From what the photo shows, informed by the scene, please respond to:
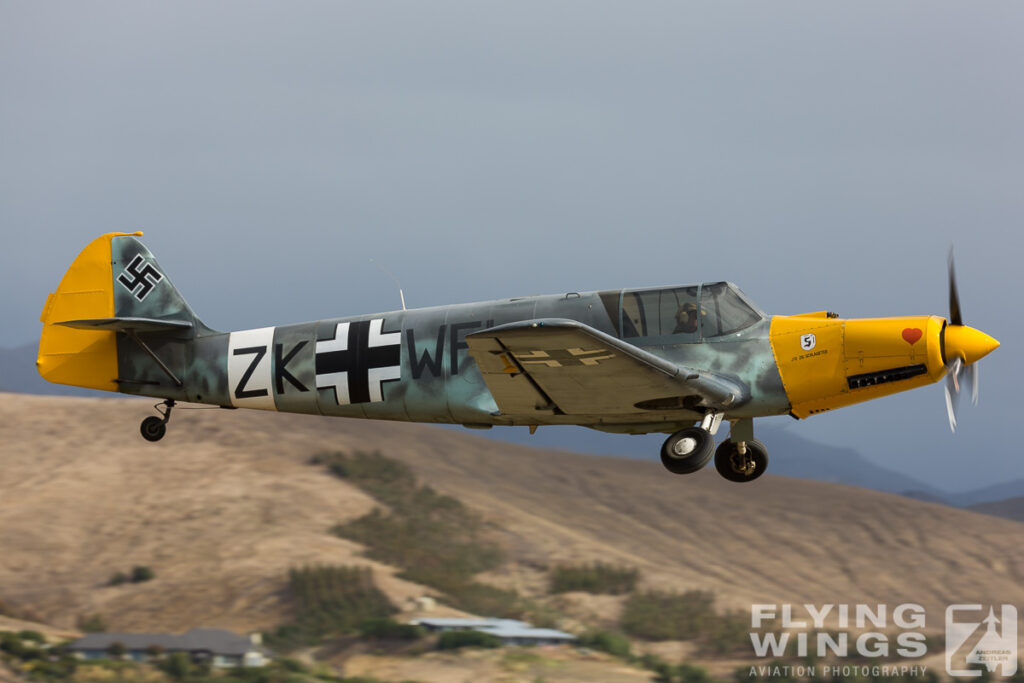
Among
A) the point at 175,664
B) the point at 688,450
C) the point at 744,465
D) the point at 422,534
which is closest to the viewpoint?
the point at 688,450

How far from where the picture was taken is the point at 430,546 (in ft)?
224

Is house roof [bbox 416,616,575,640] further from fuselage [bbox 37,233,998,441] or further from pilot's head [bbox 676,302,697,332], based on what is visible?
pilot's head [bbox 676,302,697,332]

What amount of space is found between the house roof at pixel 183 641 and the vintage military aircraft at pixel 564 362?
46641 mm

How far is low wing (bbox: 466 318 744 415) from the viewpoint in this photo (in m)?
10.9

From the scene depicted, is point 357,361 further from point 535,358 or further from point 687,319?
point 687,319

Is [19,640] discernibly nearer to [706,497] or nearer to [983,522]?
[706,497]

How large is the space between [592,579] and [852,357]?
54973mm

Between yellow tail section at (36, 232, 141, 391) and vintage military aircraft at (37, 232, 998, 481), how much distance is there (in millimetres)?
26

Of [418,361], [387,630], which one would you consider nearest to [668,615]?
[387,630]

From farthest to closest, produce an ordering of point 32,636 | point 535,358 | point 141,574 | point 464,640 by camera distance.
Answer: point 141,574, point 464,640, point 32,636, point 535,358

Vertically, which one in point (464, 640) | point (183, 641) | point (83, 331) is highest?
point (83, 331)

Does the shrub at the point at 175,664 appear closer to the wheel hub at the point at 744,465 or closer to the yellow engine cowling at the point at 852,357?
the wheel hub at the point at 744,465

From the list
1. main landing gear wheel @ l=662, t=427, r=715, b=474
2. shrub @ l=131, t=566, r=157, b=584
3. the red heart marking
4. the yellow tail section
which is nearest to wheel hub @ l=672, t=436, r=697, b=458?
main landing gear wheel @ l=662, t=427, r=715, b=474

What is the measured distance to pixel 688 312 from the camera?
40.8ft
